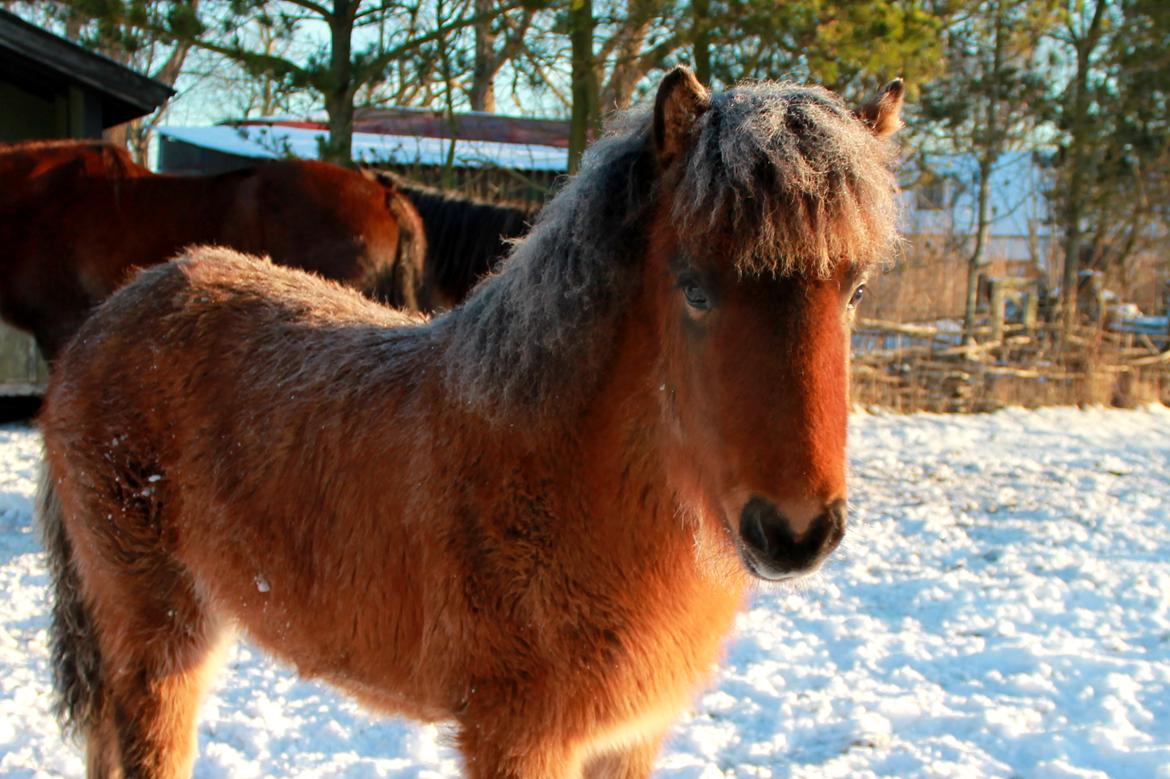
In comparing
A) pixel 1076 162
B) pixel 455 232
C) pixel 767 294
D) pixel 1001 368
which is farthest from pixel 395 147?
pixel 767 294

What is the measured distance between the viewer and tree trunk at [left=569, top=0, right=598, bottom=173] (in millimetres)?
8438

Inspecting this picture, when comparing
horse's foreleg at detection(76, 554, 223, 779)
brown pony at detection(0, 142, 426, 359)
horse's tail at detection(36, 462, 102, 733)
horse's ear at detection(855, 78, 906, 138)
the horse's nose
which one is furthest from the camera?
brown pony at detection(0, 142, 426, 359)

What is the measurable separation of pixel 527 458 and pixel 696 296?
592 mm

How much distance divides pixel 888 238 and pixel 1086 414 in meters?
12.9

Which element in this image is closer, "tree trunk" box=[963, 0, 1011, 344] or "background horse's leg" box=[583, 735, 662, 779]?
"background horse's leg" box=[583, 735, 662, 779]

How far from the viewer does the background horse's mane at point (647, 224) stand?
1792mm

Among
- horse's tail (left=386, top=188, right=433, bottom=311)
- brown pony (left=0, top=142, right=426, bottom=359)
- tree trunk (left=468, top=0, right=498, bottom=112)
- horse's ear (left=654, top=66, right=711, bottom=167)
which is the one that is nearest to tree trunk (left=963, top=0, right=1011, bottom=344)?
tree trunk (left=468, top=0, right=498, bottom=112)

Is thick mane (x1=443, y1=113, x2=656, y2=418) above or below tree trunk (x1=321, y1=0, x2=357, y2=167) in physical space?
below

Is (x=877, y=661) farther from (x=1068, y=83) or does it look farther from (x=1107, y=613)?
(x=1068, y=83)

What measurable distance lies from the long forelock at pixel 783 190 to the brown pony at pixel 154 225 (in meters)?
5.34

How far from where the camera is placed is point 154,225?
729cm

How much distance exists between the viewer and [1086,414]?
13117 mm

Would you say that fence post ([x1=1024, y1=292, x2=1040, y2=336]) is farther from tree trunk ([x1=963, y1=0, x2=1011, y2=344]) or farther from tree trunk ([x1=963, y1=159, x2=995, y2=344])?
tree trunk ([x1=963, y1=159, x2=995, y2=344])

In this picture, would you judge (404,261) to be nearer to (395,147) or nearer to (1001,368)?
(395,147)
